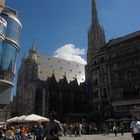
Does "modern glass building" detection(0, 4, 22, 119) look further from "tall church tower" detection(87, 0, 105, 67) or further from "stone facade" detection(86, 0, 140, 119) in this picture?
"tall church tower" detection(87, 0, 105, 67)

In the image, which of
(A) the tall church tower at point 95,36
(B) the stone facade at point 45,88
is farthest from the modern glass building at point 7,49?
(A) the tall church tower at point 95,36

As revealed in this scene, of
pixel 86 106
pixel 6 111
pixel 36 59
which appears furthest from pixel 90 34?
pixel 6 111

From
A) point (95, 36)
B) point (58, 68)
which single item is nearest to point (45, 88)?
point (58, 68)

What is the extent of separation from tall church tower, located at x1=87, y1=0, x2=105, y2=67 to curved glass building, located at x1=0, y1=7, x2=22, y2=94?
3482 centimetres

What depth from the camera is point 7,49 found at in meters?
72.7

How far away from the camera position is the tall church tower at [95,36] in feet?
337

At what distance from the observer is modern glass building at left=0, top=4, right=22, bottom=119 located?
6919cm

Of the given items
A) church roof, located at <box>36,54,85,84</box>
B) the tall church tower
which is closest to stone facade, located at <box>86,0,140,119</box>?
church roof, located at <box>36,54,85,84</box>

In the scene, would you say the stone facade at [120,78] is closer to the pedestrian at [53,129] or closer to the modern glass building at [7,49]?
the modern glass building at [7,49]

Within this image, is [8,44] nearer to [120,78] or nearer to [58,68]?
[58,68]

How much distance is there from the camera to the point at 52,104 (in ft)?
282

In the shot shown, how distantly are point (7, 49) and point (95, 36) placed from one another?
43.3 m

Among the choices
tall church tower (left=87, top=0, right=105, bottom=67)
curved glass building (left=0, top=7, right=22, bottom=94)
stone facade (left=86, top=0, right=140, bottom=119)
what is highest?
tall church tower (left=87, top=0, right=105, bottom=67)

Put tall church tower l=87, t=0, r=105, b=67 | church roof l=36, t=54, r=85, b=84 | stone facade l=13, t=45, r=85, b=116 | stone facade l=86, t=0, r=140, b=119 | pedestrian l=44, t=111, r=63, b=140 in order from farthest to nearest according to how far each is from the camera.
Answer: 1. tall church tower l=87, t=0, r=105, b=67
2. church roof l=36, t=54, r=85, b=84
3. stone facade l=13, t=45, r=85, b=116
4. stone facade l=86, t=0, r=140, b=119
5. pedestrian l=44, t=111, r=63, b=140
